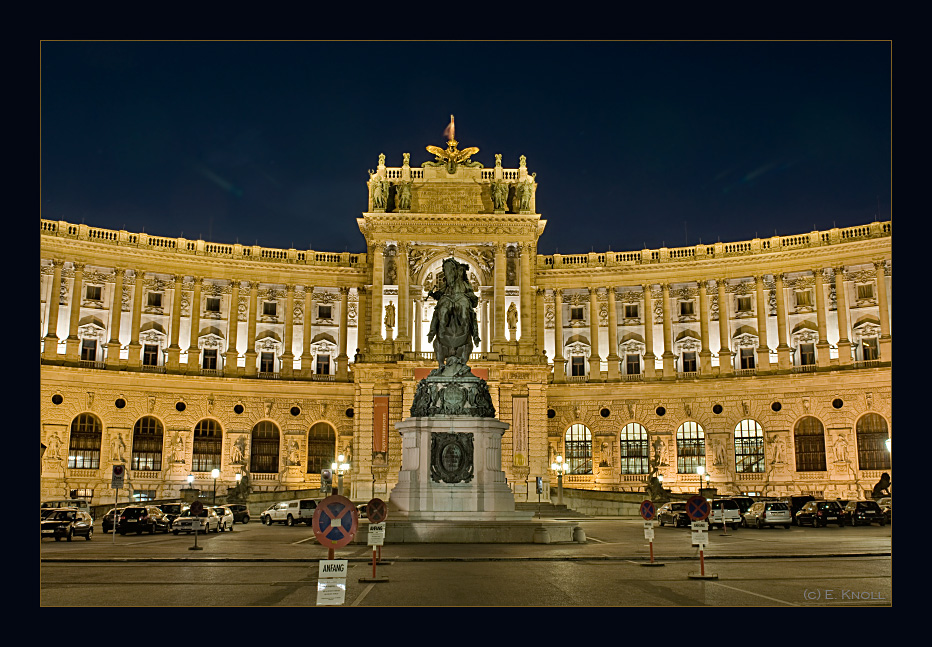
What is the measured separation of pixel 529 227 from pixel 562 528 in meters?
40.0

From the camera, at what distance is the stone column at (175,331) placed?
217 ft

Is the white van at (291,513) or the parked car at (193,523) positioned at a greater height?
the parked car at (193,523)

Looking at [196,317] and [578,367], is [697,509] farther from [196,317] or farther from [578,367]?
[196,317]

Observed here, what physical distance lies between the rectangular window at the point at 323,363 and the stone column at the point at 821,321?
35.9 meters

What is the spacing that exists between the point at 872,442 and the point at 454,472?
42400mm

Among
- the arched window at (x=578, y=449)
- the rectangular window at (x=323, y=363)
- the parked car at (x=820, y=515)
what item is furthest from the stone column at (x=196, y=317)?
the parked car at (x=820, y=515)

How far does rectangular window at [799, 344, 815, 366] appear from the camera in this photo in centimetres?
6575

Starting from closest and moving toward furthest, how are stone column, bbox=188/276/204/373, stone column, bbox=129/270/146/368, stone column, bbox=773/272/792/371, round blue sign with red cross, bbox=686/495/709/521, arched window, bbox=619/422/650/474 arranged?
round blue sign with red cross, bbox=686/495/709/521 → stone column, bbox=129/270/146/368 → stone column, bbox=773/272/792/371 → arched window, bbox=619/422/650/474 → stone column, bbox=188/276/204/373

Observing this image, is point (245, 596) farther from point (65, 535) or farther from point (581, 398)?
point (581, 398)

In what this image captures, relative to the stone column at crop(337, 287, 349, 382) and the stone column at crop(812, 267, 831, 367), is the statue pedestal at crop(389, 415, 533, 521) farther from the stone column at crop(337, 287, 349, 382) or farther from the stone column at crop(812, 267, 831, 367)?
the stone column at crop(812, 267, 831, 367)

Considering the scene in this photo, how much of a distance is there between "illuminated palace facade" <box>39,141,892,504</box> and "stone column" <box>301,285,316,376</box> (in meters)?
0.12

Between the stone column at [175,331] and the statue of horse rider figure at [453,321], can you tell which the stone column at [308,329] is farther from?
the statue of horse rider figure at [453,321]

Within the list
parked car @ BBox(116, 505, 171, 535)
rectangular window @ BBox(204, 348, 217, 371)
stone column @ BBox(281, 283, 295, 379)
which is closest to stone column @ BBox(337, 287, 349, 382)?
stone column @ BBox(281, 283, 295, 379)

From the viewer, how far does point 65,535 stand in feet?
114
